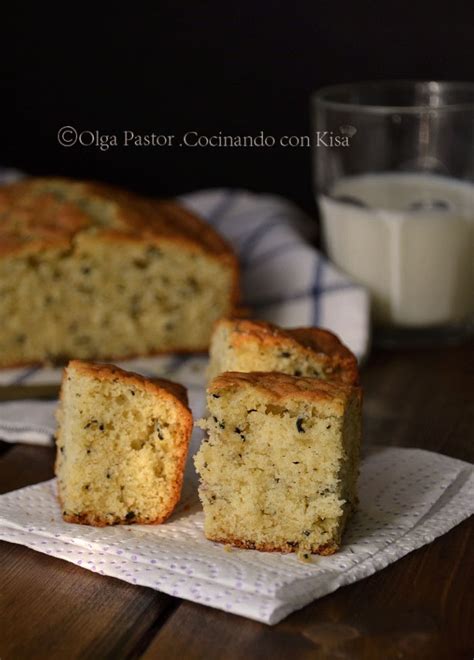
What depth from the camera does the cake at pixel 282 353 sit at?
2281 millimetres

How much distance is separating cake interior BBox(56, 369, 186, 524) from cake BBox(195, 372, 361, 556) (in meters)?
0.11

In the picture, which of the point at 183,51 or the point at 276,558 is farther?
the point at 183,51

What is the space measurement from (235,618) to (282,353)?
0.68 meters

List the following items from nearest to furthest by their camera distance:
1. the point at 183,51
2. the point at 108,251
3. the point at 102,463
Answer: the point at 102,463, the point at 108,251, the point at 183,51

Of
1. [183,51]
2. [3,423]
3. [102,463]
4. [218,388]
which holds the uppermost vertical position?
[183,51]

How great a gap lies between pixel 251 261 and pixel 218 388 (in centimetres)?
189

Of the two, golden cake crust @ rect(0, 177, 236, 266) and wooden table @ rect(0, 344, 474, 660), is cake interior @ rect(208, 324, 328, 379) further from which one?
golden cake crust @ rect(0, 177, 236, 266)

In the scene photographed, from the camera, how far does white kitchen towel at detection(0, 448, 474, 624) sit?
5.89ft

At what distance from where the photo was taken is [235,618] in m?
1.76

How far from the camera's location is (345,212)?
3373 mm

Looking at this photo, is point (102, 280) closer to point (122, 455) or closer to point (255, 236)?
point (255, 236)

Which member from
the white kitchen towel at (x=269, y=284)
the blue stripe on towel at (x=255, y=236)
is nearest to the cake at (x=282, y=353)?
the white kitchen towel at (x=269, y=284)

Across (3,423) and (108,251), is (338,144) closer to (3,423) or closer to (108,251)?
(108,251)

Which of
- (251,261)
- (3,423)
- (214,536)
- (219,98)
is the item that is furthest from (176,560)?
(219,98)
